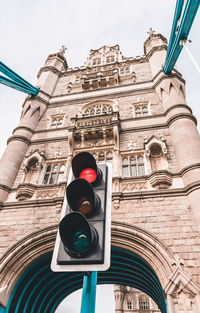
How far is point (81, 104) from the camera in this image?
44.7 ft

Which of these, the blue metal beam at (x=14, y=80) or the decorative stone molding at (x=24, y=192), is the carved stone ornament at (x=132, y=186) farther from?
the blue metal beam at (x=14, y=80)

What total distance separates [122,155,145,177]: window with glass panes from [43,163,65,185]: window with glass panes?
2907mm

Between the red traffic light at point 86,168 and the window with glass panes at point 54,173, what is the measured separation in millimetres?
7687

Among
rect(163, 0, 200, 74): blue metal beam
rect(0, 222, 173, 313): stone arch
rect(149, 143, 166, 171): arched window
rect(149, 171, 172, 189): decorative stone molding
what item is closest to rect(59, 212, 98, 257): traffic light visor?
rect(0, 222, 173, 313): stone arch

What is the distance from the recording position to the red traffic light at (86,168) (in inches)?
78.4

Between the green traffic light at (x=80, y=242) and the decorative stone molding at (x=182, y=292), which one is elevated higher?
the decorative stone molding at (x=182, y=292)

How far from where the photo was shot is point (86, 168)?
2057mm

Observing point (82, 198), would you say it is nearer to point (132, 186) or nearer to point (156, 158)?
point (132, 186)

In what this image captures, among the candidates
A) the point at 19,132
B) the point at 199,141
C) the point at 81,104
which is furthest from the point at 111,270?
the point at 81,104

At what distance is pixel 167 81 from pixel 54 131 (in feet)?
22.6

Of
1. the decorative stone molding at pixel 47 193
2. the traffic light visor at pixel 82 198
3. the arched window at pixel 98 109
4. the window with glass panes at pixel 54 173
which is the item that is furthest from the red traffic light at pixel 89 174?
the arched window at pixel 98 109

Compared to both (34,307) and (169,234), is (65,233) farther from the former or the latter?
(34,307)

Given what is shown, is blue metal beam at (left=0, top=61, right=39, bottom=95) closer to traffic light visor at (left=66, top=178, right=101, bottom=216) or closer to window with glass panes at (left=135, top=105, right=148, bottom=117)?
window with glass panes at (left=135, top=105, right=148, bottom=117)

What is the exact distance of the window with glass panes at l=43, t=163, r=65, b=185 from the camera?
968cm
